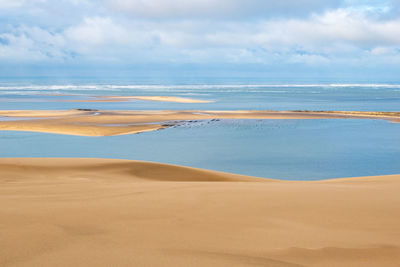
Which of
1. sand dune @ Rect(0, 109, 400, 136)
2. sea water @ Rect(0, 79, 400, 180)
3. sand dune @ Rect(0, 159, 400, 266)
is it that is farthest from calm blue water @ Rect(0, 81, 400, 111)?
sand dune @ Rect(0, 159, 400, 266)

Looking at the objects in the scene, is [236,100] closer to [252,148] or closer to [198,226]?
[252,148]

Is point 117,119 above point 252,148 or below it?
above

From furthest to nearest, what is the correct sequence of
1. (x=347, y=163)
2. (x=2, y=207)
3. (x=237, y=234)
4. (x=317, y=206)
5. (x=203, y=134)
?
(x=203, y=134) → (x=347, y=163) → (x=317, y=206) → (x=2, y=207) → (x=237, y=234)

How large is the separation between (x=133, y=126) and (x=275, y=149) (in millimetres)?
8614

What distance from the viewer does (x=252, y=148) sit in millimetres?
15398

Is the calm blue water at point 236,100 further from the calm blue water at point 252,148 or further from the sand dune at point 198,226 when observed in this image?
the sand dune at point 198,226

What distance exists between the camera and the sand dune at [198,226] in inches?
106

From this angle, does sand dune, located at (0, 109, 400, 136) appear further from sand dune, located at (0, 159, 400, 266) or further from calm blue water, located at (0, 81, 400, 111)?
sand dune, located at (0, 159, 400, 266)

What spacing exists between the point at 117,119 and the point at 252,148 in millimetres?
10787

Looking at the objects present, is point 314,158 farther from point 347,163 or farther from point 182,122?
point 182,122

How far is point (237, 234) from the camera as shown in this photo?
3324 mm

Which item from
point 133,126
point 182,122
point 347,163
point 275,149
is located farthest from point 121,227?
point 182,122

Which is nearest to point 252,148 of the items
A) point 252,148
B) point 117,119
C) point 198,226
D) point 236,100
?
point 252,148

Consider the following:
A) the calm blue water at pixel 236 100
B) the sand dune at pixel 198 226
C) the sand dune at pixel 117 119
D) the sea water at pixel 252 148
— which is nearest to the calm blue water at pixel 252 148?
the sea water at pixel 252 148
